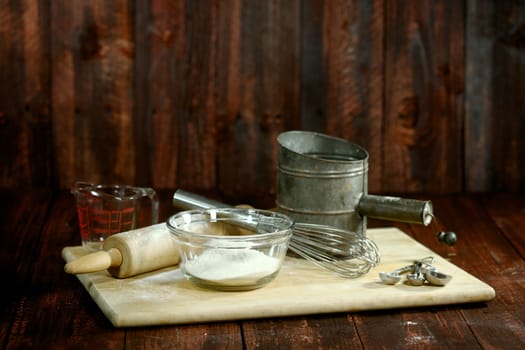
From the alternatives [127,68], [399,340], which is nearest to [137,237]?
[399,340]

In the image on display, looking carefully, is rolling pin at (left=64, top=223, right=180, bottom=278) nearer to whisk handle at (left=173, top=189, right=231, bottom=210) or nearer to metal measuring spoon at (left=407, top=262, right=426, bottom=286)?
whisk handle at (left=173, top=189, right=231, bottom=210)

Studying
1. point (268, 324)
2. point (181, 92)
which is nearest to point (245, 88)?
point (181, 92)

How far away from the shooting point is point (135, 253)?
104 centimetres

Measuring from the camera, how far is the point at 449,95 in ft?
5.93

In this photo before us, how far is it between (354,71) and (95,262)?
3.05 feet

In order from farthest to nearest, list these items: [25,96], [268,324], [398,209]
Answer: [25,96] < [398,209] < [268,324]

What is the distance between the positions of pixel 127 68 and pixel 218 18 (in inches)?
8.3

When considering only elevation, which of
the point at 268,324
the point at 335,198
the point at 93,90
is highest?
the point at 93,90

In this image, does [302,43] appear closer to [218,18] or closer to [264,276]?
[218,18]

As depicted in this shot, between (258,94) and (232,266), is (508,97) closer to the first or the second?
(258,94)

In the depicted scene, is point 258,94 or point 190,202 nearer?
point 190,202

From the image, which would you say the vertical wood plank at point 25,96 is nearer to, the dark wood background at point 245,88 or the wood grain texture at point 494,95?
the dark wood background at point 245,88

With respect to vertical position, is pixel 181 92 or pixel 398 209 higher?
pixel 181 92

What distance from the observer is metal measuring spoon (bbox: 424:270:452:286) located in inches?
40.4
